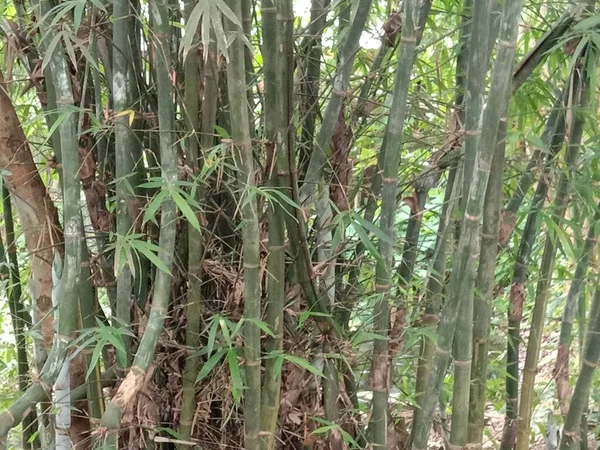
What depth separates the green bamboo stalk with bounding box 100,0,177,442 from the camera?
0.86 metres

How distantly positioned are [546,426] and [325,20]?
1343 millimetres

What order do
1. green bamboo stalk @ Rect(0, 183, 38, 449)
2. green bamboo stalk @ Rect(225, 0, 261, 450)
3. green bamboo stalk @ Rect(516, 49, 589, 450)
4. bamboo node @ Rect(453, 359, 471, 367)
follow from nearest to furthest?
green bamboo stalk @ Rect(225, 0, 261, 450), bamboo node @ Rect(453, 359, 471, 367), green bamboo stalk @ Rect(516, 49, 589, 450), green bamboo stalk @ Rect(0, 183, 38, 449)

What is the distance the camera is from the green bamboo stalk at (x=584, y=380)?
3.89 feet

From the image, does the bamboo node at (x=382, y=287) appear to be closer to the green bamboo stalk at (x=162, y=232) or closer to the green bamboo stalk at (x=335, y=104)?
the green bamboo stalk at (x=335, y=104)

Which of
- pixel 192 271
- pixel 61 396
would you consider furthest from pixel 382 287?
pixel 61 396

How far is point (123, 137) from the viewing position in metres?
0.96

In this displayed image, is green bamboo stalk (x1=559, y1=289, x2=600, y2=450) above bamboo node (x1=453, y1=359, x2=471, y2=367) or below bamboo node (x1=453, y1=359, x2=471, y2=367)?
below

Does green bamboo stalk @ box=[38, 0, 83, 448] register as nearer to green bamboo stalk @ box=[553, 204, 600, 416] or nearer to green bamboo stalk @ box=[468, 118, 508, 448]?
green bamboo stalk @ box=[468, 118, 508, 448]

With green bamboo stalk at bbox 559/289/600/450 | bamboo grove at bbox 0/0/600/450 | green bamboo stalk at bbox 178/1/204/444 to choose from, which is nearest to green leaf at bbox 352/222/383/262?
bamboo grove at bbox 0/0/600/450

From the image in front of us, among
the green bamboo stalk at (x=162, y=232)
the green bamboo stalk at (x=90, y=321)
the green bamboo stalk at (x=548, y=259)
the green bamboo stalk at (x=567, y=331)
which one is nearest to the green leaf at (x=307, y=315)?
the green bamboo stalk at (x=162, y=232)

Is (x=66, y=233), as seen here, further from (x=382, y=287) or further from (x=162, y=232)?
(x=382, y=287)

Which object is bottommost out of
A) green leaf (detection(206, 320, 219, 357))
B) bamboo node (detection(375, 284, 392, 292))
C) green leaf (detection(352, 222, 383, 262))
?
green leaf (detection(206, 320, 219, 357))

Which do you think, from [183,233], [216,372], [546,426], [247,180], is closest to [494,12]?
[247,180]

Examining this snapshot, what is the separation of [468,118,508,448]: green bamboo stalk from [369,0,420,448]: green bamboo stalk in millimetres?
152
